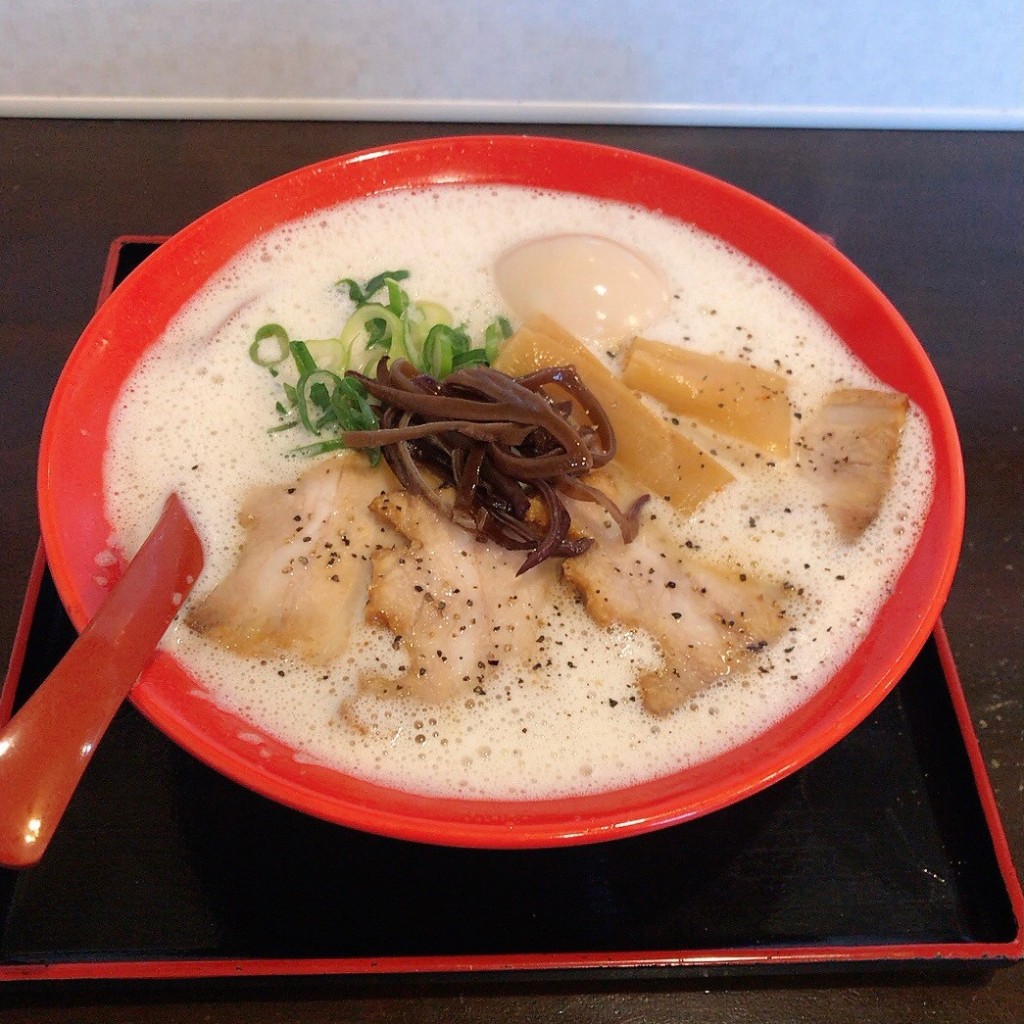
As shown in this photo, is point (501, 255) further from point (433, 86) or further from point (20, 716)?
point (20, 716)

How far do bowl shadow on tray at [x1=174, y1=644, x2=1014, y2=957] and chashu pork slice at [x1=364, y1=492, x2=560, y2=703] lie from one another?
300mm

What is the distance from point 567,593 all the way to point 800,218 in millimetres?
1559

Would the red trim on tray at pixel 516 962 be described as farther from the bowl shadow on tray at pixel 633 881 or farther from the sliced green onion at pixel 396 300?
the sliced green onion at pixel 396 300

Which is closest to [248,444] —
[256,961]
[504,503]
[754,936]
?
[504,503]

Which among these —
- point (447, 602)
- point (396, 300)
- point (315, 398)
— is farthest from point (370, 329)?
point (447, 602)

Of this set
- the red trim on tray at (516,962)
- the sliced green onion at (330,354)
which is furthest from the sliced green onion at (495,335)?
the red trim on tray at (516,962)

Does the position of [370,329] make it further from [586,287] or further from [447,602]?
[447,602]

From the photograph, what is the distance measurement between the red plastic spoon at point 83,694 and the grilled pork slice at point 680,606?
0.61m

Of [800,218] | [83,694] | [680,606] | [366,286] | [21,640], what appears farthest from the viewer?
[800,218]

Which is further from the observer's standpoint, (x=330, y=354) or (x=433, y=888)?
(x=330, y=354)

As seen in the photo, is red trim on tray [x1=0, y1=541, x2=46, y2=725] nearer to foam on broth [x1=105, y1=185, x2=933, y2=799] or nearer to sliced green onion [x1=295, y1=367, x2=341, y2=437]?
foam on broth [x1=105, y1=185, x2=933, y2=799]

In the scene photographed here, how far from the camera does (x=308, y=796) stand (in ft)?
3.40

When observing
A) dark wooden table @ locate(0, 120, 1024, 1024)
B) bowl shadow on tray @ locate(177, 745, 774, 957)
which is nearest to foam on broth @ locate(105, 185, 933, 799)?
bowl shadow on tray @ locate(177, 745, 774, 957)

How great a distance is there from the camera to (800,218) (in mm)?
2311
